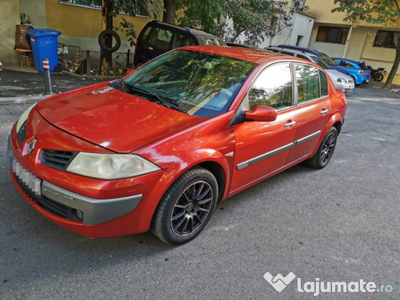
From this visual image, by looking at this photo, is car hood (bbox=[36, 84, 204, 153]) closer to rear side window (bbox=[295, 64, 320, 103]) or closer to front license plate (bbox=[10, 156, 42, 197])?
front license plate (bbox=[10, 156, 42, 197])

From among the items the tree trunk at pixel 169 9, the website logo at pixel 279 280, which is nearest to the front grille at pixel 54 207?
the website logo at pixel 279 280

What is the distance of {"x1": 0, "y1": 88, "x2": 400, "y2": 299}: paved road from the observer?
2.21m

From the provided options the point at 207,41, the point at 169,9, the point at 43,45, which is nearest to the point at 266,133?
the point at 207,41

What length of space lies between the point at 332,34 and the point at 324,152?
22.5 metres

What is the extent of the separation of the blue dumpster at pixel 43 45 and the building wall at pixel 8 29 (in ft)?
1.87

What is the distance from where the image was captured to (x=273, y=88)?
3322 millimetres

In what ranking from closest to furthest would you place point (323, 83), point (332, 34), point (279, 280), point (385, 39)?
1. point (279, 280)
2. point (323, 83)
3. point (385, 39)
4. point (332, 34)

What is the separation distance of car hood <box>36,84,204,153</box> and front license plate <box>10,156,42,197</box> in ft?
1.38

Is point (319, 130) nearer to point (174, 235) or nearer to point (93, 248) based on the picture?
point (174, 235)

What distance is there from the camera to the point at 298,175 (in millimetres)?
4508

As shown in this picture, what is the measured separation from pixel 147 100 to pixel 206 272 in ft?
5.34

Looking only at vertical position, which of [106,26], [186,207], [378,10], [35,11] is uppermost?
[378,10]

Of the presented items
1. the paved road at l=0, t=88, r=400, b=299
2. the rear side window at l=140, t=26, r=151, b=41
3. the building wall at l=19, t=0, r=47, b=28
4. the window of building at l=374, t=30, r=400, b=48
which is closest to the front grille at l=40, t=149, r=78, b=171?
the paved road at l=0, t=88, r=400, b=299

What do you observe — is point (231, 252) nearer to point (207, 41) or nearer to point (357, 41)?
point (207, 41)
